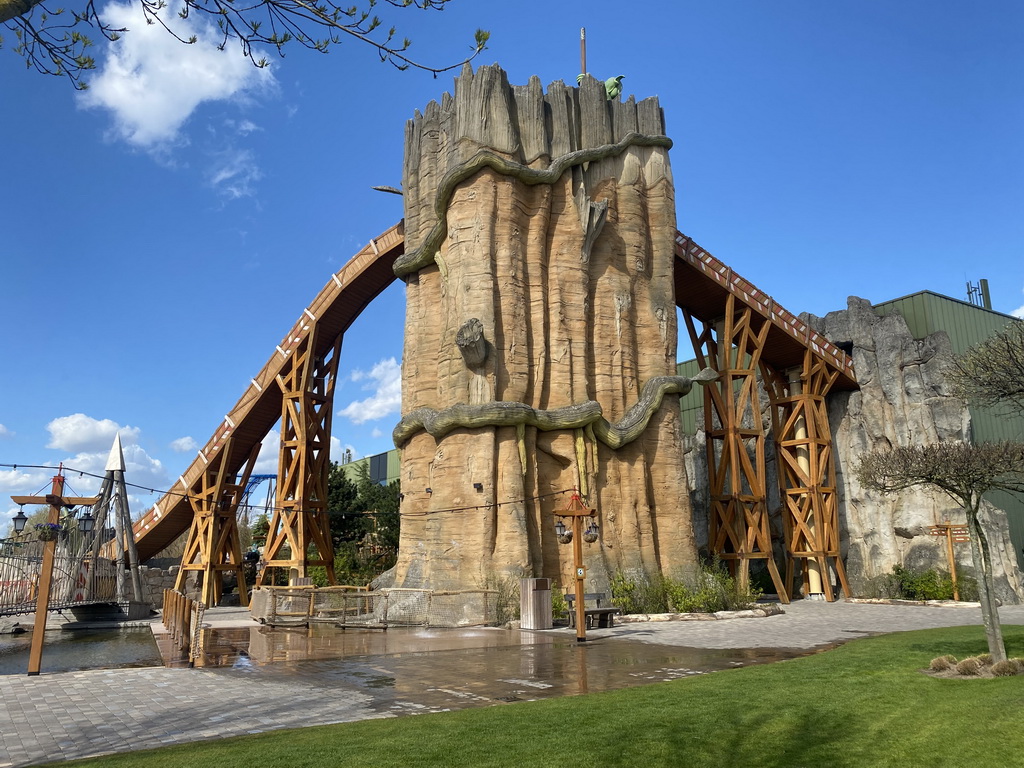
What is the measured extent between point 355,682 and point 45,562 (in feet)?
18.9

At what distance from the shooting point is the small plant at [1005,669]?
9234 mm

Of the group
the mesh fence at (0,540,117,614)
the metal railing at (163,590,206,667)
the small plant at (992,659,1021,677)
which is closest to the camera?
the small plant at (992,659,1021,677)

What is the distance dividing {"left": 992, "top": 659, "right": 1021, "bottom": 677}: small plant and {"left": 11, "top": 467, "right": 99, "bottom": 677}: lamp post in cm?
1269

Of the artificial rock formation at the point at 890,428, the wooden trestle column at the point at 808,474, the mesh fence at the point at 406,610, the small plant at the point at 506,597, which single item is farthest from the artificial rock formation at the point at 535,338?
the artificial rock formation at the point at 890,428

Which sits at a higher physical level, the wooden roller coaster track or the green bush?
the wooden roller coaster track

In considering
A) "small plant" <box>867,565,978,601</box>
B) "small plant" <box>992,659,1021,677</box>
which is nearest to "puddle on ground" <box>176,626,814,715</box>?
"small plant" <box>992,659,1021,677</box>

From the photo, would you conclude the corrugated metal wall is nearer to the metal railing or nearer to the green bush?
the green bush

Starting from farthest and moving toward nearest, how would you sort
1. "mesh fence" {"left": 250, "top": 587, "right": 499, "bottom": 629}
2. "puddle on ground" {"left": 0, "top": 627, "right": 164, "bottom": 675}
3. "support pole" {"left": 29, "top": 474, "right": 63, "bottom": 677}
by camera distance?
"mesh fence" {"left": 250, "top": 587, "right": 499, "bottom": 629} < "puddle on ground" {"left": 0, "top": 627, "right": 164, "bottom": 675} < "support pole" {"left": 29, "top": 474, "right": 63, "bottom": 677}

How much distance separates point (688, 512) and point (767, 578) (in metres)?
12.6

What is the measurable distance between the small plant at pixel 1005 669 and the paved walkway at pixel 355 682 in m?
3.44

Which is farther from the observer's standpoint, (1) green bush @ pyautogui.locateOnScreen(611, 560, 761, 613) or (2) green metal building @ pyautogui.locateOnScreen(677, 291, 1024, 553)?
(2) green metal building @ pyautogui.locateOnScreen(677, 291, 1024, 553)

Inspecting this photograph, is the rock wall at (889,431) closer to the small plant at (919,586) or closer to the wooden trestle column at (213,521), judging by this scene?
the small plant at (919,586)

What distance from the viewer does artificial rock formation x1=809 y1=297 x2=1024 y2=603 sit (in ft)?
98.9

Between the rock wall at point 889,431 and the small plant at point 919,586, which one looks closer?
the small plant at point 919,586
